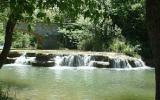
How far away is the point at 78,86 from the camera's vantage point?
14.9 metres

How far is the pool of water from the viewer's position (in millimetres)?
12523

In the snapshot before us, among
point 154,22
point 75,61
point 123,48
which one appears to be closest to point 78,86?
point 75,61

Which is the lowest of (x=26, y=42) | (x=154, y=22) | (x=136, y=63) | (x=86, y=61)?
(x=136, y=63)

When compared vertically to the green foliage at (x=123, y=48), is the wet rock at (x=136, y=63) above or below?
below

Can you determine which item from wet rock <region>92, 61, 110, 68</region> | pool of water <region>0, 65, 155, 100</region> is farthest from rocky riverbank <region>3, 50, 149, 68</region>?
pool of water <region>0, 65, 155, 100</region>

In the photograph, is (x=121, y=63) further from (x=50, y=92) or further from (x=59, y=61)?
(x=50, y=92)

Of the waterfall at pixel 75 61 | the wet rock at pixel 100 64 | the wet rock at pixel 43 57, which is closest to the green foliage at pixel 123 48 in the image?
the wet rock at pixel 100 64

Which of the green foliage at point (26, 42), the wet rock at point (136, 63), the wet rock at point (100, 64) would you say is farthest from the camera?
the green foliage at point (26, 42)

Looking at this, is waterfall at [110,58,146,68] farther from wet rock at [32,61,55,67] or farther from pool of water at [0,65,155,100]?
pool of water at [0,65,155,100]

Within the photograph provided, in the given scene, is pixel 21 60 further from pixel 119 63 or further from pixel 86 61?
pixel 119 63

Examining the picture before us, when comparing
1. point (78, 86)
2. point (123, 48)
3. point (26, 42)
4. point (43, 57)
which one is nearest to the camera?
point (78, 86)

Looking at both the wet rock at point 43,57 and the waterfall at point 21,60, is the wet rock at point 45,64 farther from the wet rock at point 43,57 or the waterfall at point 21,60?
the waterfall at point 21,60

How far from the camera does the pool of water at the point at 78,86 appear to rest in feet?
41.1

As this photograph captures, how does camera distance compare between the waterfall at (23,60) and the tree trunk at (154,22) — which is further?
the waterfall at (23,60)
